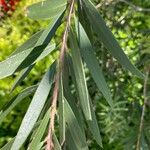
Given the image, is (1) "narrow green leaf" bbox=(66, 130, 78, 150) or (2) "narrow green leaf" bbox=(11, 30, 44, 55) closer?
(1) "narrow green leaf" bbox=(66, 130, 78, 150)

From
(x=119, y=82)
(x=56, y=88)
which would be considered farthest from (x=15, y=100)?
(x=119, y=82)

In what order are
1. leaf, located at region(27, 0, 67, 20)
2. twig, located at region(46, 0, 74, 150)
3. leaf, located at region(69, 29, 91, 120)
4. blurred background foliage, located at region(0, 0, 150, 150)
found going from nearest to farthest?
twig, located at region(46, 0, 74, 150), leaf, located at region(69, 29, 91, 120), leaf, located at region(27, 0, 67, 20), blurred background foliage, located at region(0, 0, 150, 150)

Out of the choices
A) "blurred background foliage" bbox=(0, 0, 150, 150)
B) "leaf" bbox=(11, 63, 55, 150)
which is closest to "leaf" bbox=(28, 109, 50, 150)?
"leaf" bbox=(11, 63, 55, 150)

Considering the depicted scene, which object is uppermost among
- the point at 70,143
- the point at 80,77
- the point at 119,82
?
the point at 80,77

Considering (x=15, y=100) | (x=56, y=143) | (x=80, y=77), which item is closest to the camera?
(x=56, y=143)

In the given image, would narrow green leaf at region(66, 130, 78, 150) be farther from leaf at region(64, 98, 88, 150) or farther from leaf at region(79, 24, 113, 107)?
leaf at region(79, 24, 113, 107)

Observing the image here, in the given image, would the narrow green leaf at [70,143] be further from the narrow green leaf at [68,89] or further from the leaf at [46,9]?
the leaf at [46,9]

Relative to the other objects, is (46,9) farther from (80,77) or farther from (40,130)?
(40,130)
